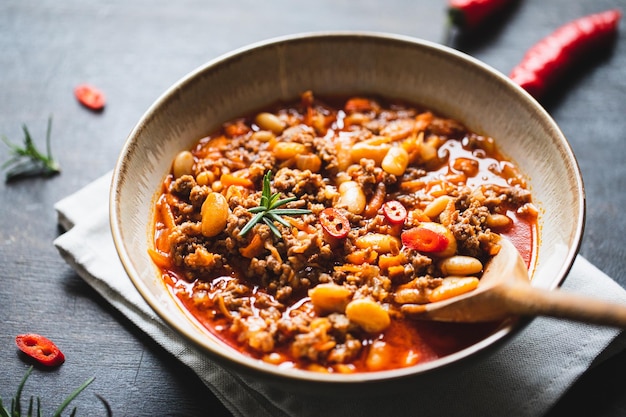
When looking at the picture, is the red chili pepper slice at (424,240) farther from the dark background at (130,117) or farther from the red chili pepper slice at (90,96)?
the red chili pepper slice at (90,96)

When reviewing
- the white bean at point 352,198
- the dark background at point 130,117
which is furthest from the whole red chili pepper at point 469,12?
the white bean at point 352,198

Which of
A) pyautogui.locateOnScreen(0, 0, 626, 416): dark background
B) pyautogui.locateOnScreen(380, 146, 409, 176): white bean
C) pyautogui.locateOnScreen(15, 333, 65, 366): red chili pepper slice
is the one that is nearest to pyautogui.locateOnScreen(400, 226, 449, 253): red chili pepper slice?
pyautogui.locateOnScreen(380, 146, 409, 176): white bean

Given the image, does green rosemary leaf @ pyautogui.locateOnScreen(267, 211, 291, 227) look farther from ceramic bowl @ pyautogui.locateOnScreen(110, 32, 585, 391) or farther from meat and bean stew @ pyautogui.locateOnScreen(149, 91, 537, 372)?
ceramic bowl @ pyautogui.locateOnScreen(110, 32, 585, 391)

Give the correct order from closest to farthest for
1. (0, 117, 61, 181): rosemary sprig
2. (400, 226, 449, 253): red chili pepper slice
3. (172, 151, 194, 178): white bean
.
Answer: (400, 226, 449, 253): red chili pepper slice
(172, 151, 194, 178): white bean
(0, 117, 61, 181): rosemary sprig

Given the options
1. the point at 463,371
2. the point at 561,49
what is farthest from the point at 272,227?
the point at 561,49

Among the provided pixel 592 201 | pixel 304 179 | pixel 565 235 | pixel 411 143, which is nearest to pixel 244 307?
pixel 304 179

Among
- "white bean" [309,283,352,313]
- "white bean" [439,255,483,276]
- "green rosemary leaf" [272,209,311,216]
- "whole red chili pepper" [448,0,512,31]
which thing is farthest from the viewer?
"whole red chili pepper" [448,0,512,31]


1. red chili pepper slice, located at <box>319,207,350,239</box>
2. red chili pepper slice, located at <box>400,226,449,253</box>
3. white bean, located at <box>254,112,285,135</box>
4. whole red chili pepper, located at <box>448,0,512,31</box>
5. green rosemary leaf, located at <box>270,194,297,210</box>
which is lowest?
red chili pepper slice, located at <box>400,226,449,253</box>
